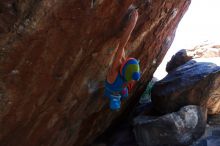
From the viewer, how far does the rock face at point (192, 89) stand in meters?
9.35

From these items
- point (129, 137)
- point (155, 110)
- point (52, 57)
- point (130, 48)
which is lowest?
point (129, 137)

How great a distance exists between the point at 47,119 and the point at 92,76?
1.24 meters

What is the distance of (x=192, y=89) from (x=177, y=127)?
3.86 feet

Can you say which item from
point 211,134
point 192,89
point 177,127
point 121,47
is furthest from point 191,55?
point 121,47

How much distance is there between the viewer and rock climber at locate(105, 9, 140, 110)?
5172 millimetres

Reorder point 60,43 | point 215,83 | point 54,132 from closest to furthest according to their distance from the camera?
point 60,43, point 54,132, point 215,83

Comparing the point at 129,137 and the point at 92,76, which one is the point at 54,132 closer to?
the point at 92,76

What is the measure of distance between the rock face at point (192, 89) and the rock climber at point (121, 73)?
4242 millimetres

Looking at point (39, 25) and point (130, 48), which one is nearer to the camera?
point (39, 25)

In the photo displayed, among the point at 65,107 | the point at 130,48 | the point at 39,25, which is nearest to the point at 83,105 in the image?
the point at 65,107

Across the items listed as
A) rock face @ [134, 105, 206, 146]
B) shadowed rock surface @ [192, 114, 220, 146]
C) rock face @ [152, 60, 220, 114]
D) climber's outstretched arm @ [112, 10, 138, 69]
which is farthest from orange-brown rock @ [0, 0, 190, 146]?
shadowed rock surface @ [192, 114, 220, 146]

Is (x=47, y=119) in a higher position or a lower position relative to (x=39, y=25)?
lower

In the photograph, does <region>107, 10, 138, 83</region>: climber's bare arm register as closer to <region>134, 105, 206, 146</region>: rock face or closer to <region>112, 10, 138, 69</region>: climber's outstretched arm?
<region>112, 10, 138, 69</region>: climber's outstretched arm

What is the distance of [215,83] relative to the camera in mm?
9328
